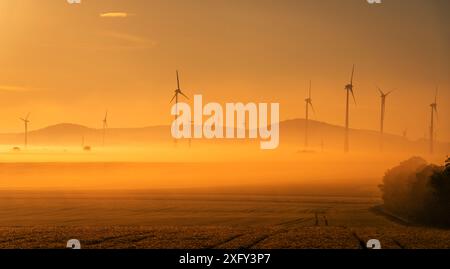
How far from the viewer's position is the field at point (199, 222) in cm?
3544

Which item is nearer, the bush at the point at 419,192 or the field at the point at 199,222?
the field at the point at 199,222

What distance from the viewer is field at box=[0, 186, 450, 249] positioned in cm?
3544

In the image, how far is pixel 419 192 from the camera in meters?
78.4

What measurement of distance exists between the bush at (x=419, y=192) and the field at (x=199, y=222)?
2.85 m

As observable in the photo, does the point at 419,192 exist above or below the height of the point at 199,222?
above

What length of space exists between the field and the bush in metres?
2.85

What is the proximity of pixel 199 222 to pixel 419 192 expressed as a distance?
95.7ft

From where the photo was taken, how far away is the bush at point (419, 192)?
225 feet

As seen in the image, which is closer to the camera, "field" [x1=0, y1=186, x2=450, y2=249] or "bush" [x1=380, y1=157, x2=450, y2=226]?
"field" [x1=0, y1=186, x2=450, y2=249]
